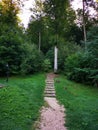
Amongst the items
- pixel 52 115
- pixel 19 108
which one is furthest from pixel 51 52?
pixel 52 115

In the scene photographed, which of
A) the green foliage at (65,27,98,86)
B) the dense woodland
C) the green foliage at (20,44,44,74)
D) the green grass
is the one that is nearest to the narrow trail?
the green grass

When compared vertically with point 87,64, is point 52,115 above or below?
below

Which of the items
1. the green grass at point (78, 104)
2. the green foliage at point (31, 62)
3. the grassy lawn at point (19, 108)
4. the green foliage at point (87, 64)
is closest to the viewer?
the grassy lawn at point (19, 108)

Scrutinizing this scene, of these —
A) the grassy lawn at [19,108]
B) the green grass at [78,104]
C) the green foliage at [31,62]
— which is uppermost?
the green foliage at [31,62]

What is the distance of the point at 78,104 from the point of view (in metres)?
12.7

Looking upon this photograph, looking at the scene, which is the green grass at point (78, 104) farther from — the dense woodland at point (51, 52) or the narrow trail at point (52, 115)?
the dense woodland at point (51, 52)

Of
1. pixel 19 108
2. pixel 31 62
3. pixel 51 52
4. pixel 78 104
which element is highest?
pixel 51 52

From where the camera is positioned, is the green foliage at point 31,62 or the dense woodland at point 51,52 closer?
the dense woodland at point 51,52

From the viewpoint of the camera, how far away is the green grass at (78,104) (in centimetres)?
921

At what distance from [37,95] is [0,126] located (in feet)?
19.6

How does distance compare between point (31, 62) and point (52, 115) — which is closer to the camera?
point (52, 115)

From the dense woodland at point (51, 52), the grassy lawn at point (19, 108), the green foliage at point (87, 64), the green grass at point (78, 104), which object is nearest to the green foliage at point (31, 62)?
the dense woodland at point (51, 52)

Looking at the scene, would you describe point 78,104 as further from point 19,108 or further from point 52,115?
point 19,108

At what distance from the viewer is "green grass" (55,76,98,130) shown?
9211 mm
